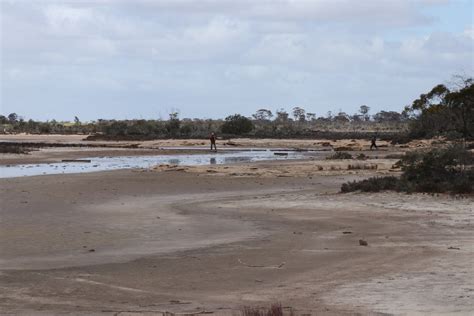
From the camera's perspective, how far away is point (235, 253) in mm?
12398

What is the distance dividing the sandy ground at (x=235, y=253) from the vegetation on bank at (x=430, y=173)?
71 centimetres

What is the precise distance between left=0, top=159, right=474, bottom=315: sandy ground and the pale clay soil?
0.07 feet

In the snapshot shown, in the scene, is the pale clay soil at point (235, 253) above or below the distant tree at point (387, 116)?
below

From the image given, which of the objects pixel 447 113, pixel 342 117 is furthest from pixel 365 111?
pixel 447 113

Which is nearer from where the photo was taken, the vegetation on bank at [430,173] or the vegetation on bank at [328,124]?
the vegetation on bank at [430,173]

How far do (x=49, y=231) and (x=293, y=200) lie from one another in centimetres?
774

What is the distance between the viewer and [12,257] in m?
12.3

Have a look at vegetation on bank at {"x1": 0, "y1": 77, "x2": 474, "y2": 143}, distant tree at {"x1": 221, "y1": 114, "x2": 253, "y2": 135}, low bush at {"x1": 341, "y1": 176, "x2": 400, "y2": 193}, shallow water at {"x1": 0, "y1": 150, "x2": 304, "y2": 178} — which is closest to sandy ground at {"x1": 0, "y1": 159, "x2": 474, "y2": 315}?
low bush at {"x1": 341, "y1": 176, "x2": 400, "y2": 193}

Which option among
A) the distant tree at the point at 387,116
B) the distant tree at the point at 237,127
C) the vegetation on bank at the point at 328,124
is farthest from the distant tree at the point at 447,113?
the distant tree at the point at 387,116

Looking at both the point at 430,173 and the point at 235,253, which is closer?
the point at 235,253

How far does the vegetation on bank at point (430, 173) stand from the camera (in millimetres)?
20422

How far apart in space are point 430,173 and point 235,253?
1044cm

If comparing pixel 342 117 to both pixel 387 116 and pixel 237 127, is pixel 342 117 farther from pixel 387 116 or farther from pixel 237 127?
pixel 237 127

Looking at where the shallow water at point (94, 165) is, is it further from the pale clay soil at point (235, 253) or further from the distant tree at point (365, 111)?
the distant tree at point (365, 111)
